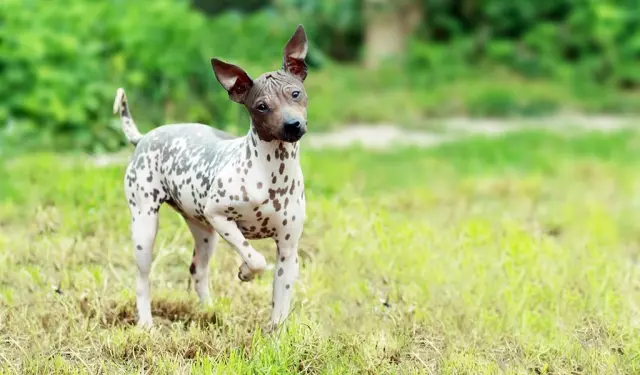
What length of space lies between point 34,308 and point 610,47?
10139 mm

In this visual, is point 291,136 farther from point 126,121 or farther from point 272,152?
point 126,121

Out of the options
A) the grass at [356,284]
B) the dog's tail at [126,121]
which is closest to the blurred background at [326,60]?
the grass at [356,284]

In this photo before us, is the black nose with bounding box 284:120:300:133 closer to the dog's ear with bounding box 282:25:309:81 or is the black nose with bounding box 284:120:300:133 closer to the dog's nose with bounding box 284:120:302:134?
the dog's nose with bounding box 284:120:302:134

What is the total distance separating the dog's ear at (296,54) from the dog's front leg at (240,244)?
2.09 feet

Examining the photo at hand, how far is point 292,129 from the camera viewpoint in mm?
3545

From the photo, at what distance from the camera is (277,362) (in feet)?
12.4

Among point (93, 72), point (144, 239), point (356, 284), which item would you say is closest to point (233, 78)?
point (144, 239)

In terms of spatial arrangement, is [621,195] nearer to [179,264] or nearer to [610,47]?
[179,264]

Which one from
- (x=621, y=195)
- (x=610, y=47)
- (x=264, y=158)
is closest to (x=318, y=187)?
(x=621, y=195)

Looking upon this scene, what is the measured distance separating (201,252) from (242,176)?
750 mm

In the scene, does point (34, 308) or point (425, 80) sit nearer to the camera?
point (34, 308)

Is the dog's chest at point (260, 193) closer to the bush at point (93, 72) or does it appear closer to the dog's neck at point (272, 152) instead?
the dog's neck at point (272, 152)

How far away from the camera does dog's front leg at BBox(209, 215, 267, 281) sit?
147 inches

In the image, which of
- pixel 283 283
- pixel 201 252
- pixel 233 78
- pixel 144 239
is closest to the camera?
pixel 233 78
